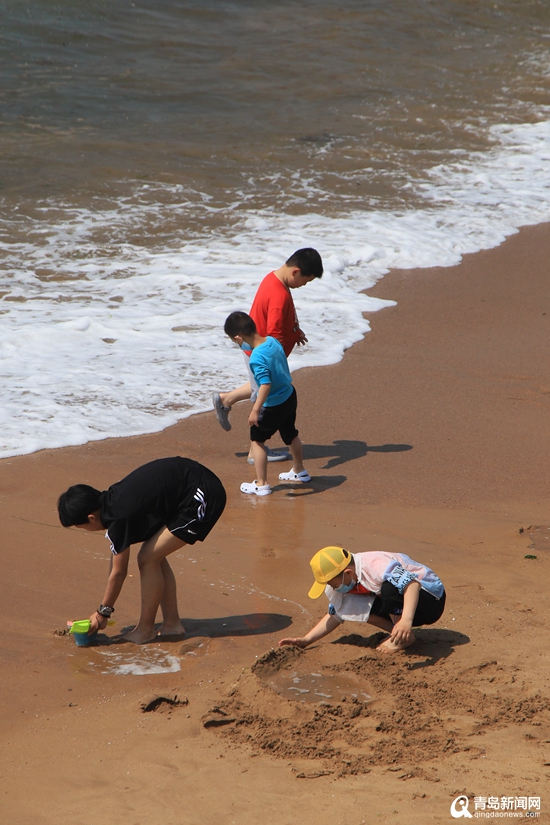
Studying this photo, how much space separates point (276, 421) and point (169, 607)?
6.66ft

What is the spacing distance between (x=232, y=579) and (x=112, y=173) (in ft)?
34.1

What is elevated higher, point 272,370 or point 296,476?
point 272,370

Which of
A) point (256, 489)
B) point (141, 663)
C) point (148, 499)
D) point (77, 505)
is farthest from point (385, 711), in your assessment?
point (256, 489)

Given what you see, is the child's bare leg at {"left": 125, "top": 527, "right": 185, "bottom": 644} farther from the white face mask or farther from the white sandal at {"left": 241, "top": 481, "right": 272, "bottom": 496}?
the white sandal at {"left": 241, "top": 481, "right": 272, "bottom": 496}

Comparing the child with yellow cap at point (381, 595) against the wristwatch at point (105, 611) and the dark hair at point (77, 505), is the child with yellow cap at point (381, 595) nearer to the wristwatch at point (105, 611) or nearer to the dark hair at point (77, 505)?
the wristwatch at point (105, 611)

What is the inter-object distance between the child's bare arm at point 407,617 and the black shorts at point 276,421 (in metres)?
2.21

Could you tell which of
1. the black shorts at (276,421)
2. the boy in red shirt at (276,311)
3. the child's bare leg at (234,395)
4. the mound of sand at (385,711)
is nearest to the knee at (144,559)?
the mound of sand at (385,711)

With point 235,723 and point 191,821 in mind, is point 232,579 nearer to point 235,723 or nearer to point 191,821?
point 235,723

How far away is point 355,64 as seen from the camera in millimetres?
19016

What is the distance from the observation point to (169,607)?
4.15 meters

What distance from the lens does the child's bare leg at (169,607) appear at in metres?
4.14

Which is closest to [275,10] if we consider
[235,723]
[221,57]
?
[221,57]

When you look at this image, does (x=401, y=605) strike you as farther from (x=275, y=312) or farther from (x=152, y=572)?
(x=275, y=312)

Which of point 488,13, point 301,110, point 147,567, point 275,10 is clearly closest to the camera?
point 147,567
